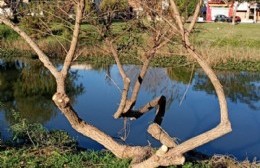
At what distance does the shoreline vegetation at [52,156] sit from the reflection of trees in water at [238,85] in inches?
278

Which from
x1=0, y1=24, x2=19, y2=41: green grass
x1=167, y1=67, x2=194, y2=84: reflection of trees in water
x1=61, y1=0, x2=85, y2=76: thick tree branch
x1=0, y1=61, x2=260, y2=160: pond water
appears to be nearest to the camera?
x1=61, y1=0, x2=85, y2=76: thick tree branch

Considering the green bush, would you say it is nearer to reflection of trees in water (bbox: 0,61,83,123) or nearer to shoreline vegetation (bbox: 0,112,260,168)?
reflection of trees in water (bbox: 0,61,83,123)

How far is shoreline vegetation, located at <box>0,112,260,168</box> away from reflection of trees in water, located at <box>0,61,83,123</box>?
11.8ft

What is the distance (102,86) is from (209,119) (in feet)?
14.3

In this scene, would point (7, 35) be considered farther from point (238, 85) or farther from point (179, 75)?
point (238, 85)

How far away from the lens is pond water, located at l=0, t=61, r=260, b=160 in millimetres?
9625

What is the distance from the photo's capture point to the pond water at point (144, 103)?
9.62 m

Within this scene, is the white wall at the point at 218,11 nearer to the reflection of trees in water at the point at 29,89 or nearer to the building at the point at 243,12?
the building at the point at 243,12

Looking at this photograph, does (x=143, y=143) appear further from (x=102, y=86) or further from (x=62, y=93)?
(x=102, y=86)

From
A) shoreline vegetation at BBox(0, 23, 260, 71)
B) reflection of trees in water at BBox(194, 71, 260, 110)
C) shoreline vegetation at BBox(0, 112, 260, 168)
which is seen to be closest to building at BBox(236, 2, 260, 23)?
shoreline vegetation at BBox(0, 23, 260, 71)

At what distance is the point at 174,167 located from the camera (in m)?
5.67

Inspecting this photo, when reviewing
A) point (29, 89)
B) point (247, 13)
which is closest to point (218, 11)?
point (247, 13)

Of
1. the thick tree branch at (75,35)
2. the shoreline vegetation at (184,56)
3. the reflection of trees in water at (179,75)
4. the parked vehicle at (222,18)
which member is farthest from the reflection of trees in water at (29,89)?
the parked vehicle at (222,18)

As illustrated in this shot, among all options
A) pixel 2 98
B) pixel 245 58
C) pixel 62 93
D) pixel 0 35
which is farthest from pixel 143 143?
pixel 0 35
